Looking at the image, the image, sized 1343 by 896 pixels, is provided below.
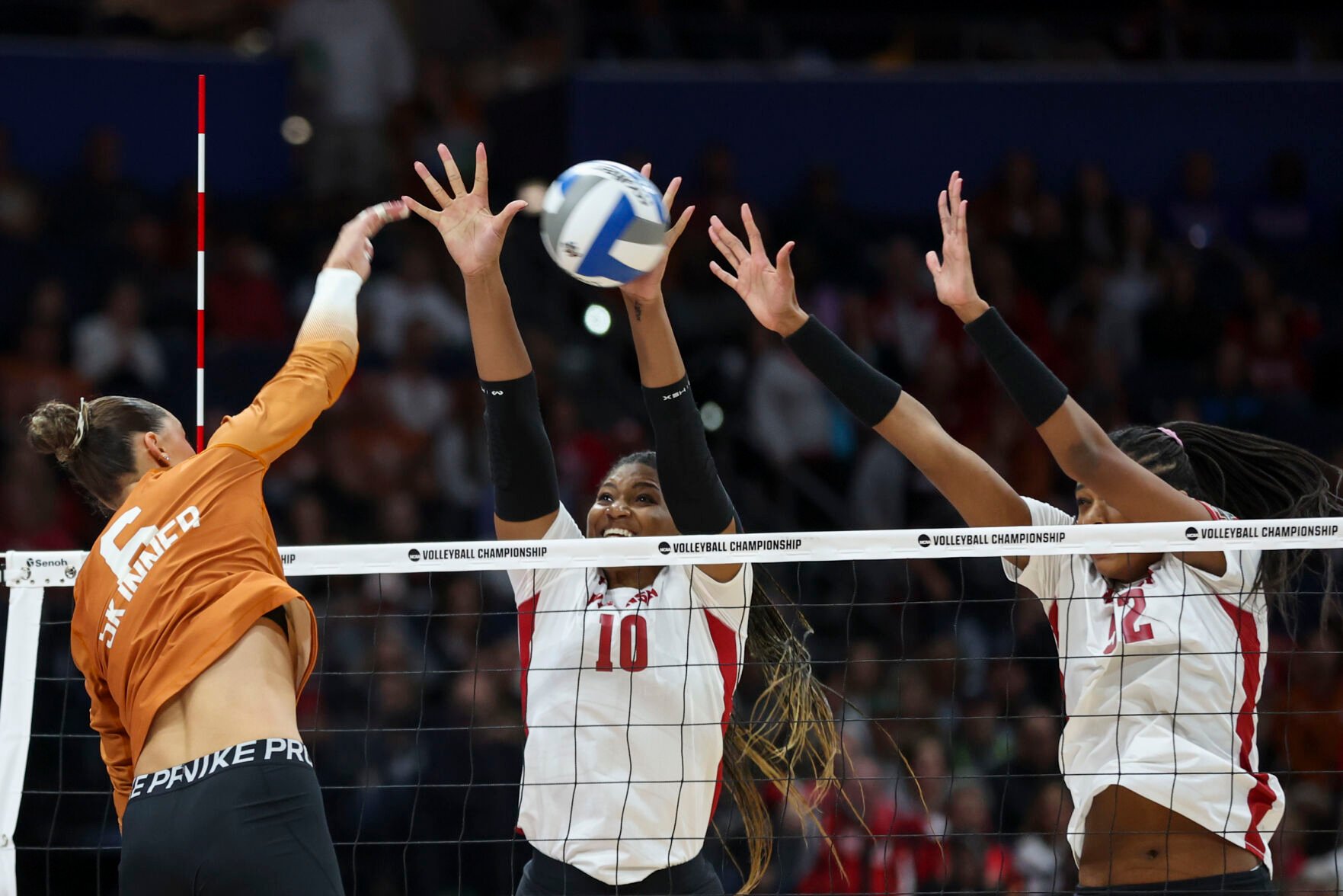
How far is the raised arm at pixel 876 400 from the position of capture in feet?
15.0

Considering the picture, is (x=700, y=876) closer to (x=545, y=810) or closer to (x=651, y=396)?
(x=545, y=810)

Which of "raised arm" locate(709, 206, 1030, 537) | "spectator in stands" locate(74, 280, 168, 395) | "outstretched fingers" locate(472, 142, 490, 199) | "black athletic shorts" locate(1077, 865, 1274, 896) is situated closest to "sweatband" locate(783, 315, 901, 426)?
"raised arm" locate(709, 206, 1030, 537)

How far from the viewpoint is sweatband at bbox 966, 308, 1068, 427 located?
441 centimetres

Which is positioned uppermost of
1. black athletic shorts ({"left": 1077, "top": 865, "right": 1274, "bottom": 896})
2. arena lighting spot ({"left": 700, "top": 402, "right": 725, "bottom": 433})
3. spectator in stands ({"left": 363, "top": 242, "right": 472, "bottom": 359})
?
spectator in stands ({"left": 363, "top": 242, "right": 472, "bottom": 359})

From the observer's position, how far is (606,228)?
4645 millimetres

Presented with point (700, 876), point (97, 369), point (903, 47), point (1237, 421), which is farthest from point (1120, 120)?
point (700, 876)

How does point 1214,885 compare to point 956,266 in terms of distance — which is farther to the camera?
point 956,266

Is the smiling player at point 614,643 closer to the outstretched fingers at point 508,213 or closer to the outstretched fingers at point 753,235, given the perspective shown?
the outstretched fingers at point 508,213

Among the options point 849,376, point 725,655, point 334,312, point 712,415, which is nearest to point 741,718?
point 725,655

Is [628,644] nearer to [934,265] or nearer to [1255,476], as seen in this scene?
[934,265]

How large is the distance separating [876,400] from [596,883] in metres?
1.57

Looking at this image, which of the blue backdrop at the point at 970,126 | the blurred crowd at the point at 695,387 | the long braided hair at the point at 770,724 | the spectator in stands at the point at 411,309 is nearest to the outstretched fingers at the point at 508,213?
the long braided hair at the point at 770,724

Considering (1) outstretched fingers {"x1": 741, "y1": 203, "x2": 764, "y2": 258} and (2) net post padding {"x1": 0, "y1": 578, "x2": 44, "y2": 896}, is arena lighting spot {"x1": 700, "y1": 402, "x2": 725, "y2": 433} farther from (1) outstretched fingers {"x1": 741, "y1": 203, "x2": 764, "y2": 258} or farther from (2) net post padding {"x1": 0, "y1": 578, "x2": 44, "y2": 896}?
(2) net post padding {"x1": 0, "y1": 578, "x2": 44, "y2": 896}

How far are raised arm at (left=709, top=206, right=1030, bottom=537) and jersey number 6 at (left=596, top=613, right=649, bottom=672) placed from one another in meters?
0.89
